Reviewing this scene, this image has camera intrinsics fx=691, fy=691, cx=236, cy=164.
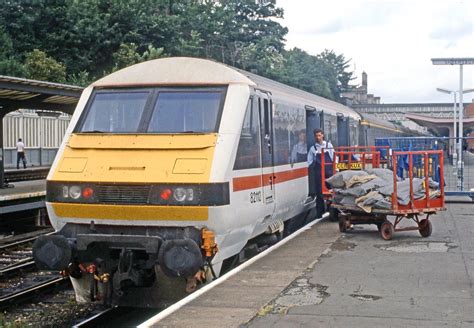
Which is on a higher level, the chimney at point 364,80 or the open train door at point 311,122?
the chimney at point 364,80

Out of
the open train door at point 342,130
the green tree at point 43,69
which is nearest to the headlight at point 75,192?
the open train door at point 342,130

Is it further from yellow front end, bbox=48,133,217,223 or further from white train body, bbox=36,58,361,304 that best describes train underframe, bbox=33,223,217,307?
yellow front end, bbox=48,133,217,223

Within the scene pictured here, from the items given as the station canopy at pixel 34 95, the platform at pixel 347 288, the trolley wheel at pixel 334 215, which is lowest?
the platform at pixel 347 288

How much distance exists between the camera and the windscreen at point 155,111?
8.38 m

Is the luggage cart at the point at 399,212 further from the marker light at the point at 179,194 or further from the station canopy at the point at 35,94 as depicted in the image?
the station canopy at the point at 35,94

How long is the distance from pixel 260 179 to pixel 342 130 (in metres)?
8.63

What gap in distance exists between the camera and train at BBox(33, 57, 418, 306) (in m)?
7.70

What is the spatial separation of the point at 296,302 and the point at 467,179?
45.0ft

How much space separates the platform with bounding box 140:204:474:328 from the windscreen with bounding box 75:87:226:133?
193 cm

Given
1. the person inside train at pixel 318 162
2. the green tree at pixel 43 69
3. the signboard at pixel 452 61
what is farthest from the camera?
the green tree at pixel 43 69

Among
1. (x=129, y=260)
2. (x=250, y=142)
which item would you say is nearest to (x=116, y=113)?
(x=250, y=142)

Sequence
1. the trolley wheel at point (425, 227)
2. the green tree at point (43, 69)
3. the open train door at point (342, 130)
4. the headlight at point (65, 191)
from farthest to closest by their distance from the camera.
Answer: the green tree at point (43, 69)
the open train door at point (342, 130)
the trolley wheel at point (425, 227)
the headlight at point (65, 191)

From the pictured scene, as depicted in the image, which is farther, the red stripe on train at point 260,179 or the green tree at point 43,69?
the green tree at point 43,69

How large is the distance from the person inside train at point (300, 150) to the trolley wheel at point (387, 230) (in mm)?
1797
